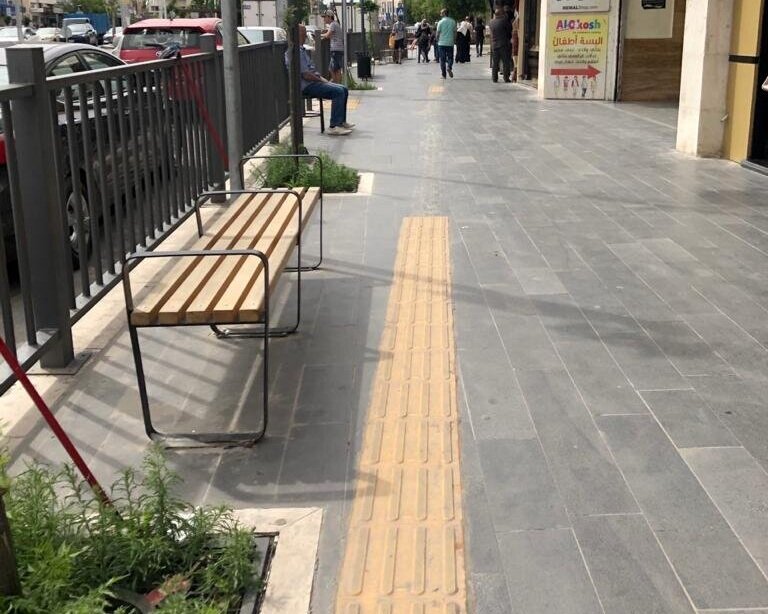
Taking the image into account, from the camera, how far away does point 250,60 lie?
32.2 ft

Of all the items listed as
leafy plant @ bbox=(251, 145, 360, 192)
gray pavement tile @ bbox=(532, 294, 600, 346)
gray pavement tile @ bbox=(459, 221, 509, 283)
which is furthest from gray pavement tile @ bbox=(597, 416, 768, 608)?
leafy plant @ bbox=(251, 145, 360, 192)

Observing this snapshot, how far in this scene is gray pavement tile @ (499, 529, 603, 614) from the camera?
2730mm

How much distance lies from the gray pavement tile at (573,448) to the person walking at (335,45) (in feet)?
59.4

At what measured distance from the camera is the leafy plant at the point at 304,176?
875 centimetres

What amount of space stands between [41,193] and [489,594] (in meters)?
2.79

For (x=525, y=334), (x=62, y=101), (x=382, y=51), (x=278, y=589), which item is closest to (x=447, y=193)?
(x=525, y=334)

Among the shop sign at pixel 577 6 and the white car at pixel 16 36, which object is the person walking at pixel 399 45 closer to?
the white car at pixel 16 36

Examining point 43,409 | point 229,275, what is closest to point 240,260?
point 229,275

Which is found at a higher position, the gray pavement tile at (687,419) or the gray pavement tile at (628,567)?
the gray pavement tile at (687,419)

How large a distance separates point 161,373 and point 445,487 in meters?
1.76

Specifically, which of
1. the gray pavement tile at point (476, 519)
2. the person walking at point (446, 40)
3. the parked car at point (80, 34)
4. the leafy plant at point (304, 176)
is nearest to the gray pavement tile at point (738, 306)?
the gray pavement tile at point (476, 519)

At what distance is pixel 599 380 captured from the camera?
14.3 feet

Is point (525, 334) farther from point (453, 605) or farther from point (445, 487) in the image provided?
Answer: point (453, 605)

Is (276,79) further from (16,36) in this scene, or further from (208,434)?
(16,36)
